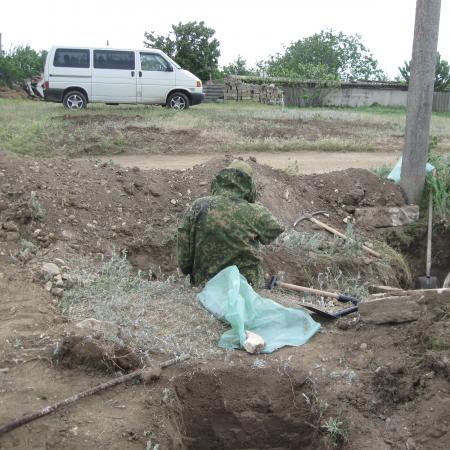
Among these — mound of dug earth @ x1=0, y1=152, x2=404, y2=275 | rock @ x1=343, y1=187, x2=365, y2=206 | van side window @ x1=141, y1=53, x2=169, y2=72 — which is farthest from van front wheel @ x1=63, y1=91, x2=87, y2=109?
rock @ x1=343, y1=187, x2=365, y2=206

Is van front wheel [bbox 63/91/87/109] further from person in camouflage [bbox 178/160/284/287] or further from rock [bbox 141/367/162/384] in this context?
rock [bbox 141/367/162/384]

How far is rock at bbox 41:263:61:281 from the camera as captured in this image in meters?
5.00

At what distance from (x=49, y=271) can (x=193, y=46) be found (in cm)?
2472

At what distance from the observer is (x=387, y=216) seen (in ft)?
25.3

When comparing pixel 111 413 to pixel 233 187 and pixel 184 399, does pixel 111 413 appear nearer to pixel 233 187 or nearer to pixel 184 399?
pixel 184 399

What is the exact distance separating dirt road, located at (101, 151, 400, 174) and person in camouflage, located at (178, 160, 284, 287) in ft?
14.4

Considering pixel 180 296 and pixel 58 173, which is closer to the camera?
pixel 180 296

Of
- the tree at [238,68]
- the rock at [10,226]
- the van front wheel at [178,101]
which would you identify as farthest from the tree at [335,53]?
the rock at [10,226]

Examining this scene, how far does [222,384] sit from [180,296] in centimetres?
111

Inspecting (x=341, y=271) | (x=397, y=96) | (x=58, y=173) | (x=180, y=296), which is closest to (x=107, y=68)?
(x=58, y=173)

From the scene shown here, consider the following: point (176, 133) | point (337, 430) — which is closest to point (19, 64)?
point (176, 133)

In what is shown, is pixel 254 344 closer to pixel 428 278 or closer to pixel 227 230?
pixel 227 230

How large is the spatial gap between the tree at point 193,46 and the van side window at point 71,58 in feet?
41.7

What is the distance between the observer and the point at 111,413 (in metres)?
3.44
